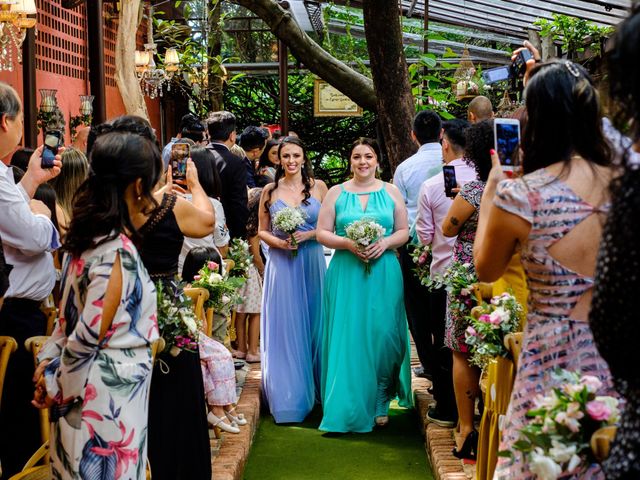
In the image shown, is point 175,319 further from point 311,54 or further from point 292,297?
point 311,54

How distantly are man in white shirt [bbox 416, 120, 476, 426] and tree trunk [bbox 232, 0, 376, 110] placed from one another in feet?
9.22

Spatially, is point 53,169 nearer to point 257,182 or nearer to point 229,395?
point 229,395

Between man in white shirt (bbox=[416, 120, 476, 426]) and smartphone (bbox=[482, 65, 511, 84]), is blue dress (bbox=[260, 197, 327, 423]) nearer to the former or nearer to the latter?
man in white shirt (bbox=[416, 120, 476, 426])

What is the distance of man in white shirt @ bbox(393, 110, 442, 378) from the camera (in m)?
6.69

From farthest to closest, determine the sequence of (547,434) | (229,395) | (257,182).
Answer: (257,182)
(229,395)
(547,434)

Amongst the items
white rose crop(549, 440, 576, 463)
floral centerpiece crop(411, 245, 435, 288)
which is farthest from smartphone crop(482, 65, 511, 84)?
white rose crop(549, 440, 576, 463)

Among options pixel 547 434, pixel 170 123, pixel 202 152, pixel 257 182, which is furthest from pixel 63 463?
pixel 170 123

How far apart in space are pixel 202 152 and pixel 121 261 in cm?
293

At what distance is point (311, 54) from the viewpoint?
8469mm

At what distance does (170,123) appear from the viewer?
20141 mm

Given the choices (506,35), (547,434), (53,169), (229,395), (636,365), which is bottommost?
(229,395)

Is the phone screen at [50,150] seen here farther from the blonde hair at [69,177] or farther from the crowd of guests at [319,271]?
the blonde hair at [69,177]

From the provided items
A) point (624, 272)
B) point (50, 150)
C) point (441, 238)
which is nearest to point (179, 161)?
point (50, 150)

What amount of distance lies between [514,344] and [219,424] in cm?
267
